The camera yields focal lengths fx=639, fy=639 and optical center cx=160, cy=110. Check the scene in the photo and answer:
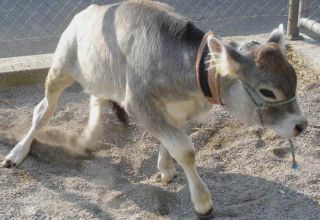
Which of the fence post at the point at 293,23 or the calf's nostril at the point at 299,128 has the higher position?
the calf's nostril at the point at 299,128

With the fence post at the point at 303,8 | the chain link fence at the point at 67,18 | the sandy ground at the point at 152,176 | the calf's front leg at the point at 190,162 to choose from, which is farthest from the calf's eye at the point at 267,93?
the chain link fence at the point at 67,18

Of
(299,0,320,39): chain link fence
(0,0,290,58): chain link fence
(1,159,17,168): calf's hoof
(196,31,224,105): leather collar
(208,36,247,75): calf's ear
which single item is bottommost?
(0,0,290,58): chain link fence

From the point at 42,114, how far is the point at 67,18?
341cm

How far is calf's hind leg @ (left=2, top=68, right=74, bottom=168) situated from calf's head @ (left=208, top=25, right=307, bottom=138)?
1.68 m

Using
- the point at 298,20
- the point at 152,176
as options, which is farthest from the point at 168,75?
the point at 298,20

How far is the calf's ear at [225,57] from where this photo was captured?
3.68 metres

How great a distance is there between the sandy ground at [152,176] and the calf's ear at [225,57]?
1.04 metres

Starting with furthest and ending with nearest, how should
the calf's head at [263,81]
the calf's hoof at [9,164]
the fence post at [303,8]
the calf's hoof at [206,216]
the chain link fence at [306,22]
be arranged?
1. the fence post at [303,8]
2. the chain link fence at [306,22]
3. the calf's hoof at [9,164]
4. the calf's hoof at [206,216]
5. the calf's head at [263,81]

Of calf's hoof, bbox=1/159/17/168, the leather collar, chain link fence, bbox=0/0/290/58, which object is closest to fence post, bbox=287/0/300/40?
chain link fence, bbox=0/0/290/58

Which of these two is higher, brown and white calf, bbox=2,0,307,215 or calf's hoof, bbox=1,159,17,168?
brown and white calf, bbox=2,0,307,215

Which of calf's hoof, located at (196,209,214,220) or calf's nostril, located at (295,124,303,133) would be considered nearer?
calf's nostril, located at (295,124,303,133)

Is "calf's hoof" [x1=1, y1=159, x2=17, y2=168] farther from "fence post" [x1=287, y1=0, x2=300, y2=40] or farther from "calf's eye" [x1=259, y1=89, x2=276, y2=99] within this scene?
"fence post" [x1=287, y1=0, x2=300, y2=40]

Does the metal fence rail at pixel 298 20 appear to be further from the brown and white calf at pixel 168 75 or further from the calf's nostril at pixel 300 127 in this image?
the calf's nostril at pixel 300 127

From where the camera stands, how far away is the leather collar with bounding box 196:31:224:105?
3885mm
